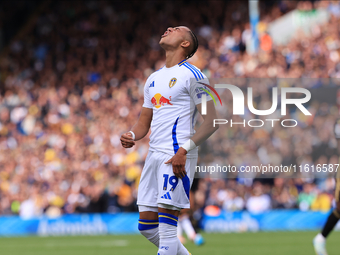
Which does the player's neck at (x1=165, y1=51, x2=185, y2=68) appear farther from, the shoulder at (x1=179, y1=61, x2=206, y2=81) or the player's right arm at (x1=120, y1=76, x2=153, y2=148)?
the player's right arm at (x1=120, y1=76, x2=153, y2=148)

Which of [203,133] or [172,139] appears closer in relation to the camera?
[203,133]

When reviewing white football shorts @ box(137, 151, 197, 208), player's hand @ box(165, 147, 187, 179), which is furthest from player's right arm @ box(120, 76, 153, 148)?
player's hand @ box(165, 147, 187, 179)

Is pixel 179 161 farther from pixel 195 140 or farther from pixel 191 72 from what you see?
pixel 191 72

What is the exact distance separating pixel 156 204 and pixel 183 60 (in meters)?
1.32

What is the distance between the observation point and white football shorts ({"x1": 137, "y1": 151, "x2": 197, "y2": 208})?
180 inches

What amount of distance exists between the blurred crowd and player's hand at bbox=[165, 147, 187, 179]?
664 cm

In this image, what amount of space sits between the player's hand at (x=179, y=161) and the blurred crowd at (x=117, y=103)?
21.8 ft

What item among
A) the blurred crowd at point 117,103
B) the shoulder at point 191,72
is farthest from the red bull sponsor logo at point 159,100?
the blurred crowd at point 117,103

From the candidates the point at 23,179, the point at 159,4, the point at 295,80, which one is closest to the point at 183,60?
the point at 295,80

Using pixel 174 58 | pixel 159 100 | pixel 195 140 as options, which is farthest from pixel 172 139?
pixel 174 58

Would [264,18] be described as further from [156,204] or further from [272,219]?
[156,204]

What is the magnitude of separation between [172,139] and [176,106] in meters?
0.29

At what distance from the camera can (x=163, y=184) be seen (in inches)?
182

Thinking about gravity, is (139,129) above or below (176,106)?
below
